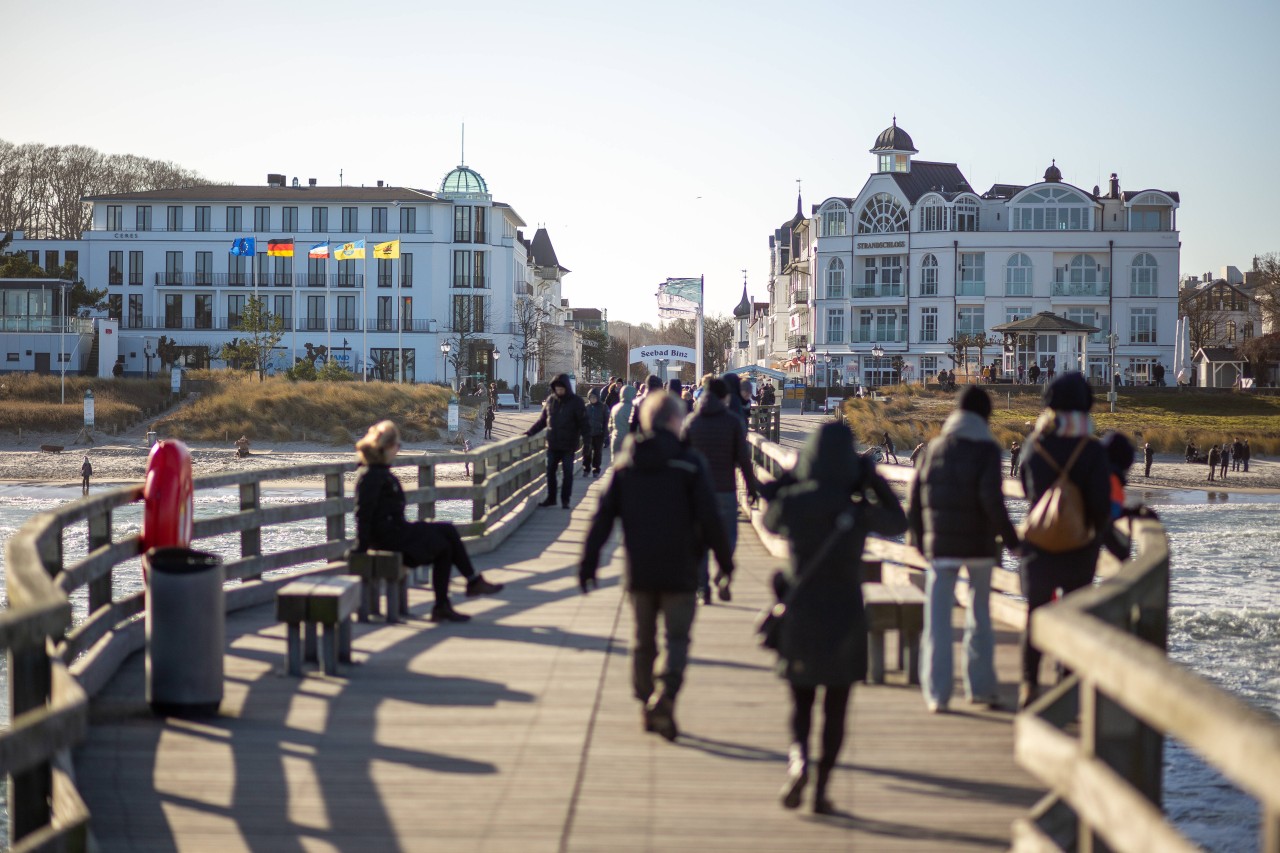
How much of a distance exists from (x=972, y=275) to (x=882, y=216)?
6448 mm

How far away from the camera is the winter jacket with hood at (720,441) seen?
11.2 metres

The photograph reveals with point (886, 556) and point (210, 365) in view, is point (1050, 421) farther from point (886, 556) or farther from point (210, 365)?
point (210, 365)

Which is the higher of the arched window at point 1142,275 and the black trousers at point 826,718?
the arched window at point 1142,275

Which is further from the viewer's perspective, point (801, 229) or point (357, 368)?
point (801, 229)

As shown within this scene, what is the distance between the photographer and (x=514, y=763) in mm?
6664

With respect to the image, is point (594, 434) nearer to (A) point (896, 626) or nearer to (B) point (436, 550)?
(B) point (436, 550)

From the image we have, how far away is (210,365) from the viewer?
8569 centimetres

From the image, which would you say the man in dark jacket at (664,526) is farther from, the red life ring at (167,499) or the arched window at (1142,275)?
the arched window at (1142,275)

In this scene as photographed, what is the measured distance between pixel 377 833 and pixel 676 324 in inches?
6967

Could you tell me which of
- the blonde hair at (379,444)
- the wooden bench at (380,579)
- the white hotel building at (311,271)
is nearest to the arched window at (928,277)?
the white hotel building at (311,271)

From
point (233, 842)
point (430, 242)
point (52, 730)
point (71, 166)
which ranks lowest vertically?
point (233, 842)

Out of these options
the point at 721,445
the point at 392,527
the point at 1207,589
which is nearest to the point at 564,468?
the point at 721,445

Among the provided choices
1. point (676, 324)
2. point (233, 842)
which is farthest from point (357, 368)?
point (676, 324)

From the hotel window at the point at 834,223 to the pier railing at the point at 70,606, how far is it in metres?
73.2
